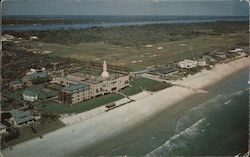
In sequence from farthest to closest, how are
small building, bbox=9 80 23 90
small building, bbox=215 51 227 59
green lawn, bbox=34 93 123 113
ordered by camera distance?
small building, bbox=215 51 227 59
small building, bbox=9 80 23 90
green lawn, bbox=34 93 123 113

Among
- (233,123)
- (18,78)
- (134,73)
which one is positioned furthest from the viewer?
(134,73)

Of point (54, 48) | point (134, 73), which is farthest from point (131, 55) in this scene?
point (54, 48)

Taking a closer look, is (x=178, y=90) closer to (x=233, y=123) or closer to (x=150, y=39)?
(x=233, y=123)

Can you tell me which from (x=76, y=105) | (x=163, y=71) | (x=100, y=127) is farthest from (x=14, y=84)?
(x=163, y=71)

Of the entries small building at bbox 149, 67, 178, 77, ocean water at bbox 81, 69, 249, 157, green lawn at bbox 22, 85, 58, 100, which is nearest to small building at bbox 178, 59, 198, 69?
small building at bbox 149, 67, 178, 77

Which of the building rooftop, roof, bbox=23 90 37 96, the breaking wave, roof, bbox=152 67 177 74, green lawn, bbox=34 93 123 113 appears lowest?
the breaking wave

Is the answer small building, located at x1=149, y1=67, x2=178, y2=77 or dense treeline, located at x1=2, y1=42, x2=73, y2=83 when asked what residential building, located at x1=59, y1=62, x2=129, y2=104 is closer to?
dense treeline, located at x1=2, y1=42, x2=73, y2=83

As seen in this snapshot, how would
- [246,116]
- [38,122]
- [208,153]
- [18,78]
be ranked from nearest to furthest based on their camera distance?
1. [208,153]
2. [38,122]
3. [246,116]
4. [18,78]
